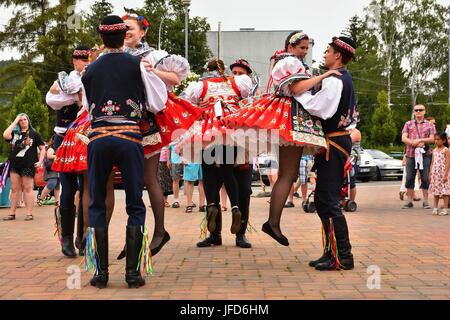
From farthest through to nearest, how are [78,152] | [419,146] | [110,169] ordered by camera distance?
[419,146]
[78,152]
[110,169]

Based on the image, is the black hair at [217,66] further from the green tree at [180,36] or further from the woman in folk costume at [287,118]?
the green tree at [180,36]

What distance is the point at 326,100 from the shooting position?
228 inches

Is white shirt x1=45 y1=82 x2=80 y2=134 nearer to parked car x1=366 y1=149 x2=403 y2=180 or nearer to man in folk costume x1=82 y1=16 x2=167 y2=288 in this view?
man in folk costume x1=82 y1=16 x2=167 y2=288

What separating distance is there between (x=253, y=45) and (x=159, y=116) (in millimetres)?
54985

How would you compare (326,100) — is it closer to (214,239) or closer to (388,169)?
(214,239)

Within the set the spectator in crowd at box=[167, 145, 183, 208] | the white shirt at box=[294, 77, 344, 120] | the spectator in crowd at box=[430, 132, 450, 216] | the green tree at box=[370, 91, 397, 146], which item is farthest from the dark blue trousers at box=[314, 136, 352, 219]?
the green tree at box=[370, 91, 397, 146]

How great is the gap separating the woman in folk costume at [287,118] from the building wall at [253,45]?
52877 millimetres

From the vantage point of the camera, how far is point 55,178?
15023mm

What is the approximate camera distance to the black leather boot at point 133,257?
5188 mm

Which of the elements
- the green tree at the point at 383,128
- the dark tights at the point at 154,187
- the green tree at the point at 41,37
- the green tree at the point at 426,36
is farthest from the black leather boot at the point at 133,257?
the green tree at the point at 426,36

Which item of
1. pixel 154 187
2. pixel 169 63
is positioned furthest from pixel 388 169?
pixel 169 63

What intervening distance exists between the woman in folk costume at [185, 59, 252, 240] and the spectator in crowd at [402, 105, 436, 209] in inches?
273

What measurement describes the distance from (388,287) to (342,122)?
1.56 m

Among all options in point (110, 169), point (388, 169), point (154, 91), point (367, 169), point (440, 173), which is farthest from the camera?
point (388, 169)
